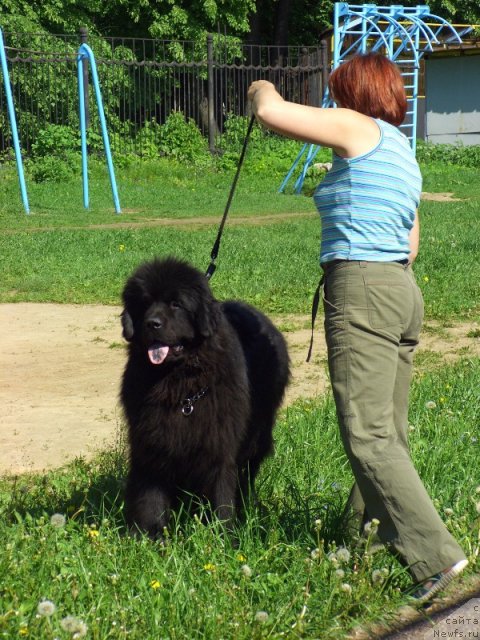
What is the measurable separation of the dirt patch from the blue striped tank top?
2.71 m

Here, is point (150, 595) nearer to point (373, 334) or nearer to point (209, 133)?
point (373, 334)

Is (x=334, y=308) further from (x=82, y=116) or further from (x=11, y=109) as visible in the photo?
(x=82, y=116)

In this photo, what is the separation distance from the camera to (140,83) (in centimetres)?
2659

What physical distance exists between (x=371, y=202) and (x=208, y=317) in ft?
3.46

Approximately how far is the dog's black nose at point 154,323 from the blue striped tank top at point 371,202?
0.86 metres

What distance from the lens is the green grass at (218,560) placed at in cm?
324

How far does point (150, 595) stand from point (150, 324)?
1.21 metres

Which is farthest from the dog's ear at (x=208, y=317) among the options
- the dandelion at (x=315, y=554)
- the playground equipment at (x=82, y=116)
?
the playground equipment at (x=82, y=116)

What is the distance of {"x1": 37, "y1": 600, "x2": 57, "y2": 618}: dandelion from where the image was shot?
9.87 ft

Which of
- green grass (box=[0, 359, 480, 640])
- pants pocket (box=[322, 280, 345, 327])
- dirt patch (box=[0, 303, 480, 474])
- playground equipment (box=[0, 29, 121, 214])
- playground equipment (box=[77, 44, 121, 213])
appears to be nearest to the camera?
green grass (box=[0, 359, 480, 640])

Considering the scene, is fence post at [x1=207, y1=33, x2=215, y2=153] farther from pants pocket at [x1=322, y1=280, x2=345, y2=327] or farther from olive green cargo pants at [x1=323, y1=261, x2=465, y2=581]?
olive green cargo pants at [x1=323, y1=261, x2=465, y2=581]

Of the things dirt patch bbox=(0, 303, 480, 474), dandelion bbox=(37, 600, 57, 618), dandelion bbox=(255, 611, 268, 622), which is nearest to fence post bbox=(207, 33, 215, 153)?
dirt patch bbox=(0, 303, 480, 474)

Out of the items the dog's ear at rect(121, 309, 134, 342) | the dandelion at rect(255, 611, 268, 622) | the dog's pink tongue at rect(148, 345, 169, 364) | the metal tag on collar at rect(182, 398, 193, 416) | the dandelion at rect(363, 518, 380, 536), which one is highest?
the dog's ear at rect(121, 309, 134, 342)

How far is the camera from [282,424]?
5.79 metres
